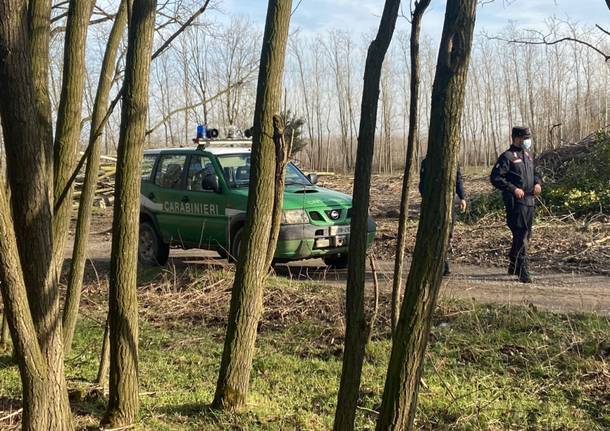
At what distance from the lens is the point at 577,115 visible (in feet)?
114

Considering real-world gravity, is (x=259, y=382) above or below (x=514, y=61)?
below

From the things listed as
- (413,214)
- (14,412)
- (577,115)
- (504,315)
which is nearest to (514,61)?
(577,115)

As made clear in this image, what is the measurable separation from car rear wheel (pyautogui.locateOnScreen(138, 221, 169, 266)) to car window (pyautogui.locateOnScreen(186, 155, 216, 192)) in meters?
1.13

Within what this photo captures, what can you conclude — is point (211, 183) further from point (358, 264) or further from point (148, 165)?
point (358, 264)

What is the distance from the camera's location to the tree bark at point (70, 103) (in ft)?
17.0

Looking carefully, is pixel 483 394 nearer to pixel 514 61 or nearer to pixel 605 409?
pixel 605 409

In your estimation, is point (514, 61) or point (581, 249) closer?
point (581, 249)

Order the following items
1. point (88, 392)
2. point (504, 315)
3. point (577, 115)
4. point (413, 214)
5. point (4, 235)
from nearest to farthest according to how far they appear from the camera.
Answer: point (4, 235)
point (88, 392)
point (504, 315)
point (413, 214)
point (577, 115)

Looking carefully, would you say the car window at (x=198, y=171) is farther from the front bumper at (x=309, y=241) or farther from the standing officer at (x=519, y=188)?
the standing officer at (x=519, y=188)

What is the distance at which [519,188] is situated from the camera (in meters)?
8.55

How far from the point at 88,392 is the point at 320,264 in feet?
20.6

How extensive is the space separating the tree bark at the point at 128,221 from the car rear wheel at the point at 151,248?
6.89 meters

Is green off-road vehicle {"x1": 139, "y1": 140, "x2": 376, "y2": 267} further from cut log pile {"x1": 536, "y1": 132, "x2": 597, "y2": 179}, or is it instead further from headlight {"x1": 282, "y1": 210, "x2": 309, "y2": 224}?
cut log pile {"x1": 536, "y1": 132, "x2": 597, "y2": 179}

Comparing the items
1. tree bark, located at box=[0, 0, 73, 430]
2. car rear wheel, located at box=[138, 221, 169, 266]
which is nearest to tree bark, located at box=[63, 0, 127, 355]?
tree bark, located at box=[0, 0, 73, 430]
